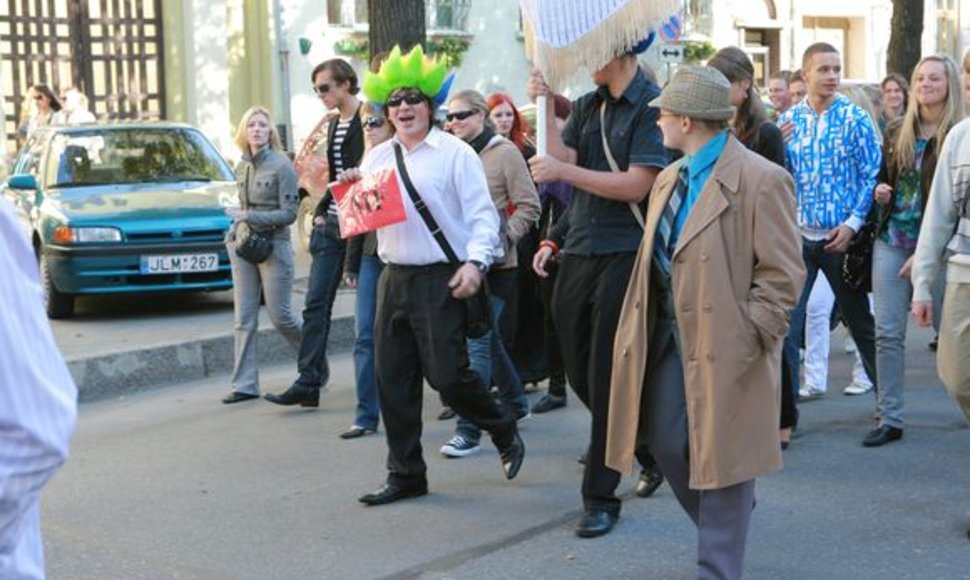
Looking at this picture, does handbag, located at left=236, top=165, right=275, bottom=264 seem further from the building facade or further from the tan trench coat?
the building facade

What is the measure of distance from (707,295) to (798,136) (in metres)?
3.35

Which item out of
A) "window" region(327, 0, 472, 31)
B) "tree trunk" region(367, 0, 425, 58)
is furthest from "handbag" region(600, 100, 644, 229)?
"window" region(327, 0, 472, 31)

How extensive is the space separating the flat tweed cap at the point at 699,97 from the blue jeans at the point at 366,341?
2.89 metres

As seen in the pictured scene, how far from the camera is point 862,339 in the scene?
25.2ft

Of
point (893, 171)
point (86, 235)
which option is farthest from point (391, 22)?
point (893, 171)

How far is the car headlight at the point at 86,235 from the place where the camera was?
11484mm

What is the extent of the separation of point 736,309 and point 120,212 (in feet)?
26.4

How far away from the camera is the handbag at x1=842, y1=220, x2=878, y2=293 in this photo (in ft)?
24.7

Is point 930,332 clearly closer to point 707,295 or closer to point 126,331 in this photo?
point 126,331

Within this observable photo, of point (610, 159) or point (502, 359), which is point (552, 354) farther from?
point (610, 159)

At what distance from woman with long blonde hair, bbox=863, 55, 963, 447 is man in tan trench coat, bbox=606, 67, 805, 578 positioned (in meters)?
2.54

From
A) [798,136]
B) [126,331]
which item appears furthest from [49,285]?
[798,136]

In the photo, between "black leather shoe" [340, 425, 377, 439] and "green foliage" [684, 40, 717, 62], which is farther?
"green foliage" [684, 40, 717, 62]

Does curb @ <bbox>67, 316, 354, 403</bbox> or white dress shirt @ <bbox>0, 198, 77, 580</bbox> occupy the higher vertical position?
white dress shirt @ <bbox>0, 198, 77, 580</bbox>
